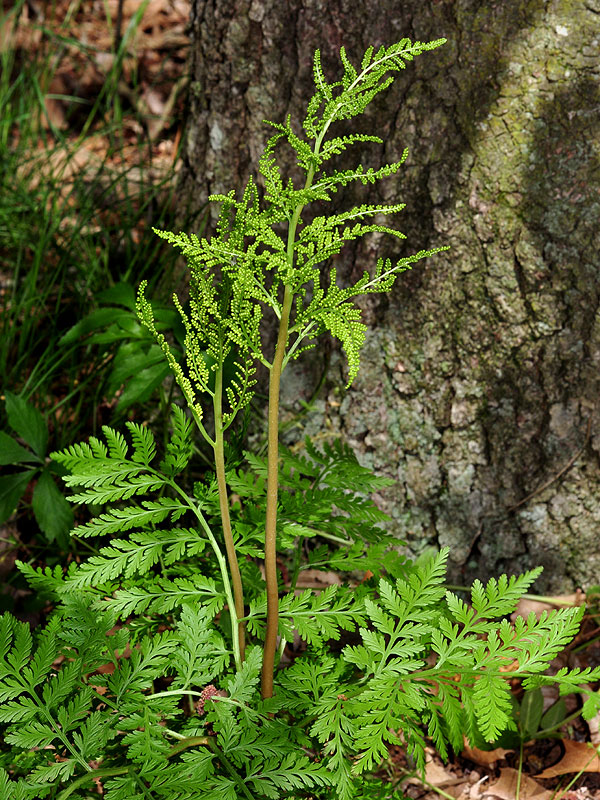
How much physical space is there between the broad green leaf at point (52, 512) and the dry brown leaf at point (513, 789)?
136 cm

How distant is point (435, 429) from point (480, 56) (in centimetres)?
105

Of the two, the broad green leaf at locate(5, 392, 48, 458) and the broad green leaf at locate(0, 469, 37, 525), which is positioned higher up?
the broad green leaf at locate(5, 392, 48, 458)

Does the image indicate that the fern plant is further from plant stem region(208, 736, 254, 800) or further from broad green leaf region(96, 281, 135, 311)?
broad green leaf region(96, 281, 135, 311)

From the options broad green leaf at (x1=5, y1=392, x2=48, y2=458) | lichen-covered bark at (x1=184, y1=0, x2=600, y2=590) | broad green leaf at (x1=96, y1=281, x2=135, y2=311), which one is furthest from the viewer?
broad green leaf at (x1=96, y1=281, x2=135, y2=311)

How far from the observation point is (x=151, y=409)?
2.61 m

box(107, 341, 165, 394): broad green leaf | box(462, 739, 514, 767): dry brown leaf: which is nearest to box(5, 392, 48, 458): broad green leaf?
box(107, 341, 165, 394): broad green leaf

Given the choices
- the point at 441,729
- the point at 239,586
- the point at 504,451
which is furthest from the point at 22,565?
the point at 504,451

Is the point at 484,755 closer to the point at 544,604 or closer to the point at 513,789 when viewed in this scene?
the point at 513,789

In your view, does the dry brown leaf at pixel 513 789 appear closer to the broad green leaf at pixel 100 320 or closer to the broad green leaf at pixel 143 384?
the broad green leaf at pixel 143 384

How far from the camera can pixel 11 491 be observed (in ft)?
6.97

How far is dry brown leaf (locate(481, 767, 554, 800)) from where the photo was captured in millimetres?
2010

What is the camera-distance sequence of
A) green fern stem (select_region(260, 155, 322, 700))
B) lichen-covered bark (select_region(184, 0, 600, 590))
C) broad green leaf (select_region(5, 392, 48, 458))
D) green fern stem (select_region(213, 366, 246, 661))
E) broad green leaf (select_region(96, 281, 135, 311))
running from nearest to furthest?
green fern stem (select_region(260, 155, 322, 700)), green fern stem (select_region(213, 366, 246, 661)), lichen-covered bark (select_region(184, 0, 600, 590)), broad green leaf (select_region(5, 392, 48, 458)), broad green leaf (select_region(96, 281, 135, 311))

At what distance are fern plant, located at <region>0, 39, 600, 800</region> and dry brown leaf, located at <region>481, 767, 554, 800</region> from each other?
63 centimetres

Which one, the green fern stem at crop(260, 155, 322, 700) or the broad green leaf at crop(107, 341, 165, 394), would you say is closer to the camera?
the green fern stem at crop(260, 155, 322, 700)
